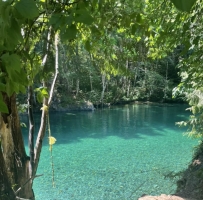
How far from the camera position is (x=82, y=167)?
33.0 feet

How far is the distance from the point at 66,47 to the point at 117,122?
608 inches

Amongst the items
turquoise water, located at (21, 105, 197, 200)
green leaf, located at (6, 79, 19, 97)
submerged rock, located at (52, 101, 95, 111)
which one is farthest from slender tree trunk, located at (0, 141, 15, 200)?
submerged rock, located at (52, 101, 95, 111)

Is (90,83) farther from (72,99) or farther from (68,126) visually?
(68,126)

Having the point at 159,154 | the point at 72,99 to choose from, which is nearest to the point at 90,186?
the point at 159,154

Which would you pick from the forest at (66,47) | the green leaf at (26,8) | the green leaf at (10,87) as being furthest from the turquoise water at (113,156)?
the green leaf at (26,8)

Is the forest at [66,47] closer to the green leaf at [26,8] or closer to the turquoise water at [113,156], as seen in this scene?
the green leaf at [26,8]

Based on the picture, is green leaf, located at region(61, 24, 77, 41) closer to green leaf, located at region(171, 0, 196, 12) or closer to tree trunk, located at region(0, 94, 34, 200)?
green leaf, located at region(171, 0, 196, 12)

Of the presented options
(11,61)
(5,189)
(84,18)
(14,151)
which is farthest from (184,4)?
(14,151)

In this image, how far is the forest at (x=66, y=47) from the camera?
2.24 feet

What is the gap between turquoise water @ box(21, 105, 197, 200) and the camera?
793 cm

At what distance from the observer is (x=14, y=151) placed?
128 inches

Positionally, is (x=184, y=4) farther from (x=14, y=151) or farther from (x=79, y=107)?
(x=79, y=107)

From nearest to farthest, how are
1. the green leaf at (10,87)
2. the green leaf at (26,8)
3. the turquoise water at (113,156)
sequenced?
the green leaf at (26,8) < the green leaf at (10,87) < the turquoise water at (113,156)

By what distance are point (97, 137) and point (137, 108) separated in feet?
30.1
